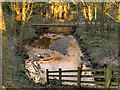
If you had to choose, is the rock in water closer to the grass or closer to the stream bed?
the stream bed

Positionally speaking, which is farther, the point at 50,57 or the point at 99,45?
the point at 99,45

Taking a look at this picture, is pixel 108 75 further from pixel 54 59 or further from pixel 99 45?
pixel 99 45

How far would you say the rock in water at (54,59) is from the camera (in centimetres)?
1224

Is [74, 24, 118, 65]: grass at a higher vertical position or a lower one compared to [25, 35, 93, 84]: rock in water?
higher

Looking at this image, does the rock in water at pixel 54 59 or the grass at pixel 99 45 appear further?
the grass at pixel 99 45

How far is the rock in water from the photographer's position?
12.2m

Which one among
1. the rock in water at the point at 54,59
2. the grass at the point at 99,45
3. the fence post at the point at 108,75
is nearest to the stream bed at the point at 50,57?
the rock in water at the point at 54,59

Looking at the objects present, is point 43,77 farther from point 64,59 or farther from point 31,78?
point 64,59

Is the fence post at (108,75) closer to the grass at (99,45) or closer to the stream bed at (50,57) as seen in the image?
the stream bed at (50,57)

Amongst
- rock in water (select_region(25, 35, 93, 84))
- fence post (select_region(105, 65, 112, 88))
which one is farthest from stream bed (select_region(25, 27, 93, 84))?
fence post (select_region(105, 65, 112, 88))

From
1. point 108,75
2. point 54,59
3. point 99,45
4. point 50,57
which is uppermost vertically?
point 99,45

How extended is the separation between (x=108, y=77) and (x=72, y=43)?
53.5 feet

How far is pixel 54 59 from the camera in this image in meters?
15.7

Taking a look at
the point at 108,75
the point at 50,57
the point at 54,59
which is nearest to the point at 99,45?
the point at 54,59
